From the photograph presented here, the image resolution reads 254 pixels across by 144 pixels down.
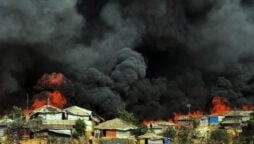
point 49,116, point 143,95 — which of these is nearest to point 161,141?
point 49,116

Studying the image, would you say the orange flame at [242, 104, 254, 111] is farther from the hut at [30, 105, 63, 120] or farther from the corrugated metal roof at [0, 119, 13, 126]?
the corrugated metal roof at [0, 119, 13, 126]

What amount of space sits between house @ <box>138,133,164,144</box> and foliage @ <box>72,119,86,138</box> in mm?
6024

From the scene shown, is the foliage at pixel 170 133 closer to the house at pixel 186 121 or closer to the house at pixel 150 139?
the house at pixel 150 139

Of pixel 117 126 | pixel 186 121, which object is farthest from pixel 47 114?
pixel 186 121

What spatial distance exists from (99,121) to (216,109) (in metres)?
22.0

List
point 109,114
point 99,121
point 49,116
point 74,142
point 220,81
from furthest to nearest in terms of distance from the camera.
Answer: point 220,81, point 109,114, point 99,121, point 49,116, point 74,142

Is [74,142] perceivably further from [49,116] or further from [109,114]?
[109,114]

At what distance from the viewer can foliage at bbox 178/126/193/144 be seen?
191 ft

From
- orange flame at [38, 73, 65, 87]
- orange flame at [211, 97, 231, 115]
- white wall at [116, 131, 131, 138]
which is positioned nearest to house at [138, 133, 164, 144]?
white wall at [116, 131, 131, 138]

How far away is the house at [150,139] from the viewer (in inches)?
2232

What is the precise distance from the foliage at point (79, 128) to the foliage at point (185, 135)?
10.5 m

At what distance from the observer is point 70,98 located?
75812mm

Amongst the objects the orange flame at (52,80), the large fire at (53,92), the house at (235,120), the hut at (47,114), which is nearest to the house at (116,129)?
the hut at (47,114)

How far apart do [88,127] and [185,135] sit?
11.2 m
